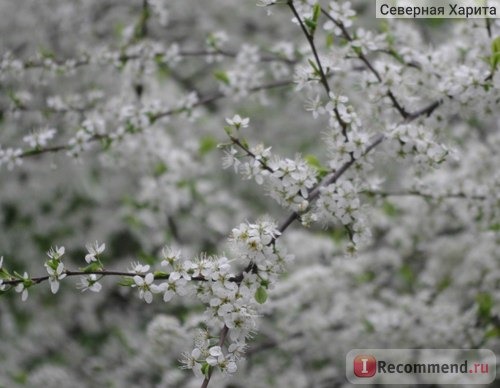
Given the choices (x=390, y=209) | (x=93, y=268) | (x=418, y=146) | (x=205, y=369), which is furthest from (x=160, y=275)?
(x=390, y=209)

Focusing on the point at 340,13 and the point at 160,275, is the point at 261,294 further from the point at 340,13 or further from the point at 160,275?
the point at 340,13

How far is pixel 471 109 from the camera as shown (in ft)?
8.95

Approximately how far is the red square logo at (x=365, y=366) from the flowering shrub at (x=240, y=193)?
0.17 m

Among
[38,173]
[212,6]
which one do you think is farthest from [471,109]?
[212,6]

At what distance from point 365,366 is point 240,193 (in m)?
3.18

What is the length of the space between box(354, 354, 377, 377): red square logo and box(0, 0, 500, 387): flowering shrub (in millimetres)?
174

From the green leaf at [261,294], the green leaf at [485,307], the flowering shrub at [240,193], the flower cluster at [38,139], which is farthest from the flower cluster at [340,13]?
the green leaf at [485,307]

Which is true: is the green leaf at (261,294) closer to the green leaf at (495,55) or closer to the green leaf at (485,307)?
the green leaf at (495,55)

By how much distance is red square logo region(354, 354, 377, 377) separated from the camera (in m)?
4.11

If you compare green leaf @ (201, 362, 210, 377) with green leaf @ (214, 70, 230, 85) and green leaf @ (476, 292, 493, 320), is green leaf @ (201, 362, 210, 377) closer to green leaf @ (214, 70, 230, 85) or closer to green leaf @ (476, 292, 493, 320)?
green leaf @ (214, 70, 230, 85)

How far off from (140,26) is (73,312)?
341cm

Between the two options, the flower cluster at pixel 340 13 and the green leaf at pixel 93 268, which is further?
the flower cluster at pixel 340 13

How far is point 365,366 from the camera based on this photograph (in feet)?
13.8

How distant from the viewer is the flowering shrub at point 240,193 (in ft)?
7.32
